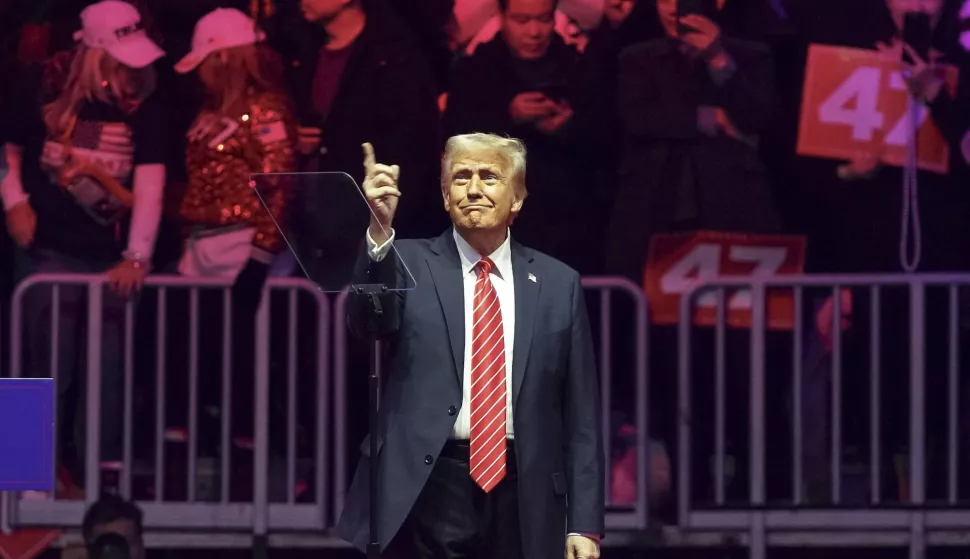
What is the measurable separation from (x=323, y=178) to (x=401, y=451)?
2.08 ft

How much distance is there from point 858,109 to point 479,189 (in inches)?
80.0

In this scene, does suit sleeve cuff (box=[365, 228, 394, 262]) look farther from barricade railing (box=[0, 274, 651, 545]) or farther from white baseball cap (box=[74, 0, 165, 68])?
white baseball cap (box=[74, 0, 165, 68])

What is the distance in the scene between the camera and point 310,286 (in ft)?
15.9

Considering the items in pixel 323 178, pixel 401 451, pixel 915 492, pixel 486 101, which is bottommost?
pixel 915 492

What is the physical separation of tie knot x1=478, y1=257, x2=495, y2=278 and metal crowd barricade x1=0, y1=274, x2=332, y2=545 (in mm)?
1590

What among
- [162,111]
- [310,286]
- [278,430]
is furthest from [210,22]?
[278,430]

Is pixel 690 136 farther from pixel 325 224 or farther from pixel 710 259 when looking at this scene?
pixel 325 224

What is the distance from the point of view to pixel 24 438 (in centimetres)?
Answer: 418

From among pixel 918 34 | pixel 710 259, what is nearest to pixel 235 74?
pixel 710 259

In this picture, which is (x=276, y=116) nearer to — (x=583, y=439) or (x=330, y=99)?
(x=330, y=99)

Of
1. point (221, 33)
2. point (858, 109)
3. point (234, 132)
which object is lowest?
point (234, 132)

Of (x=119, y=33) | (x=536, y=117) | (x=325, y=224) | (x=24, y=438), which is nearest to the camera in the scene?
(x=325, y=224)

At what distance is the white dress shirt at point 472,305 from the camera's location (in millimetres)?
3238

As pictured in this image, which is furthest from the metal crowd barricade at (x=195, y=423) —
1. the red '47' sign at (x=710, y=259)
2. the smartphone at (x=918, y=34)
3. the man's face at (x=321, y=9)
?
the smartphone at (x=918, y=34)
